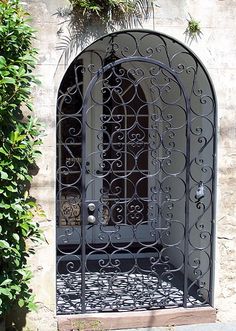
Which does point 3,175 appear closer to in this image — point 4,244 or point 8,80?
point 4,244

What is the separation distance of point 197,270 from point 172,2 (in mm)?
2627

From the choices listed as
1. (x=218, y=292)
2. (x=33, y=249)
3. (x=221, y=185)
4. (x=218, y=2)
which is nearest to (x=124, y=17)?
(x=218, y=2)

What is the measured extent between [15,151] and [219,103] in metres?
2.04

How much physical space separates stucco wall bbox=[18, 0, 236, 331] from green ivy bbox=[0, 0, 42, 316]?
25 cm

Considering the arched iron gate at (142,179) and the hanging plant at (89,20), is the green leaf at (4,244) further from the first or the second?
the hanging plant at (89,20)

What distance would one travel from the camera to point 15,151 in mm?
4785

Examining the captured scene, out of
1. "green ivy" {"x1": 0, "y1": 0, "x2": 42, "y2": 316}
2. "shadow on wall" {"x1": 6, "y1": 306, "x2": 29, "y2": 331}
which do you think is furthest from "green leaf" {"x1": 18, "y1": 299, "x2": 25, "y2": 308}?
"shadow on wall" {"x1": 6, "y1": 306, "x2": 29, "y2": 331}

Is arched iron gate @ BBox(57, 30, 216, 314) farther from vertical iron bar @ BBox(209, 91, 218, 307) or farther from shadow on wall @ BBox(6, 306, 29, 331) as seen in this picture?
→ shadow on wall @ BBox(6, 306, 29, 331)

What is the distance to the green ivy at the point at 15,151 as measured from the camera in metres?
4.73

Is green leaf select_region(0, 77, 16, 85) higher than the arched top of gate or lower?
lower

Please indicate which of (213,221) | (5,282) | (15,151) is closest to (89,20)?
(15,151)

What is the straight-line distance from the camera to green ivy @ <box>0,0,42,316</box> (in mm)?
4734

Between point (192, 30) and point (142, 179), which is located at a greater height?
point (192, 30)

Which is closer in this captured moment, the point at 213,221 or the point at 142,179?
the point at 213,221
